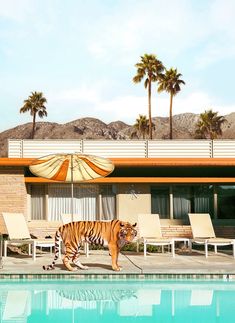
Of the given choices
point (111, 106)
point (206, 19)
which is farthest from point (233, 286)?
point (111, 106)

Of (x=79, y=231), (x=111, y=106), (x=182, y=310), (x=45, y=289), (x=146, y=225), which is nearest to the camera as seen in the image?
(x=182, y=310)

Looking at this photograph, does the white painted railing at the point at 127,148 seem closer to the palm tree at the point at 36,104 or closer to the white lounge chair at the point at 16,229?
the white lounge chair at the point at 16,229

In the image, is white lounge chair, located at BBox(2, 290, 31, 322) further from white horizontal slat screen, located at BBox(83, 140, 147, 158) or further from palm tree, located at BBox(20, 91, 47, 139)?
palm tree, located at BBox(20, 91, 47, 139)

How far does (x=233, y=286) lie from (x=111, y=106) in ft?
200

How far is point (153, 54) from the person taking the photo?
61.9m

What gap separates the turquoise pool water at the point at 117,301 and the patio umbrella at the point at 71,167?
4.06 m

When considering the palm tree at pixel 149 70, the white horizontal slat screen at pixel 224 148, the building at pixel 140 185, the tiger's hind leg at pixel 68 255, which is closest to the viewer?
the tiger's hind leg at pixel 68 255

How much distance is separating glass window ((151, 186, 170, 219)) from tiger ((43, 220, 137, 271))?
9.58m

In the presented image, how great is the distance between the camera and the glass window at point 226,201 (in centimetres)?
2367

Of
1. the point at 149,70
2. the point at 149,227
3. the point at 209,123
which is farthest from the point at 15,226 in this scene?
the point at 209,123

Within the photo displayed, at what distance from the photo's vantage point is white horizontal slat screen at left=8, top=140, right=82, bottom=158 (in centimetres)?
2364

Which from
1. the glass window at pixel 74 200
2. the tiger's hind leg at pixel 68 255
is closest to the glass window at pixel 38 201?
the glass window at pixel 74 200

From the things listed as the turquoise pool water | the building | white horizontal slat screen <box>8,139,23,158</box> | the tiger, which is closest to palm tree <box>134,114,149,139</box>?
the building

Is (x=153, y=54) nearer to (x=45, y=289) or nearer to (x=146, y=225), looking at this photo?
(x=146, y=225)
